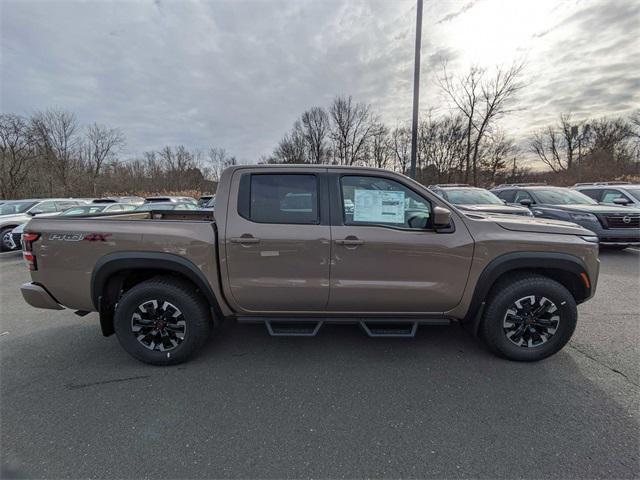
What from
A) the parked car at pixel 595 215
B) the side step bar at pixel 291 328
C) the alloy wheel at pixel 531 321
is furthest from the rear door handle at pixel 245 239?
the parked car at pixel 595 215

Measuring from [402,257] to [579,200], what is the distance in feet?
31.4

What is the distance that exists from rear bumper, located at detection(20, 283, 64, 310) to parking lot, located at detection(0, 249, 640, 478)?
1.98 ft

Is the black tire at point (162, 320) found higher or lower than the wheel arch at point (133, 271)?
lower

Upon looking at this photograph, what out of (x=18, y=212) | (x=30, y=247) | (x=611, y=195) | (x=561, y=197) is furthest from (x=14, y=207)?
(x=611, y=195)

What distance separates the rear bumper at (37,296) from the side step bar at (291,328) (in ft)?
7.25

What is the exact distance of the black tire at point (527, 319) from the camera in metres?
2.81

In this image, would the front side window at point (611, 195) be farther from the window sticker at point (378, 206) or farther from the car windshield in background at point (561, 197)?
the window sticker at point (378, 206)

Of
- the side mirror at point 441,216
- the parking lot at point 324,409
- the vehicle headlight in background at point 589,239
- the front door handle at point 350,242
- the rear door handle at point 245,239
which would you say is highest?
the side mirror at point 441,216

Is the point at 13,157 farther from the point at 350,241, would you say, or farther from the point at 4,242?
the point at 350,241

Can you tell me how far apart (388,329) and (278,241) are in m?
1.46

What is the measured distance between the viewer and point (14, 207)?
388 inches

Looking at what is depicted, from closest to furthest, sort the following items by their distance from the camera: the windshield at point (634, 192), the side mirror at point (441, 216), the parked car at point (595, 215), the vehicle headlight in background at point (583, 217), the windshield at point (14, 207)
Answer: the side mirror at point (441, 216)
the parked car at point (595, 215)
the vehicle headlight in background at point (583, 217)
the windshield at point (634, 192)
the windshield at point (14, 207)

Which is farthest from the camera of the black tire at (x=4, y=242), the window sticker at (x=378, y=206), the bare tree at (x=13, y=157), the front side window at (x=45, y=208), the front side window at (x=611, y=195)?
the bare tree at (x=13, y=157)

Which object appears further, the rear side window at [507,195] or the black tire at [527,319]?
the rear side window at [507,195]
